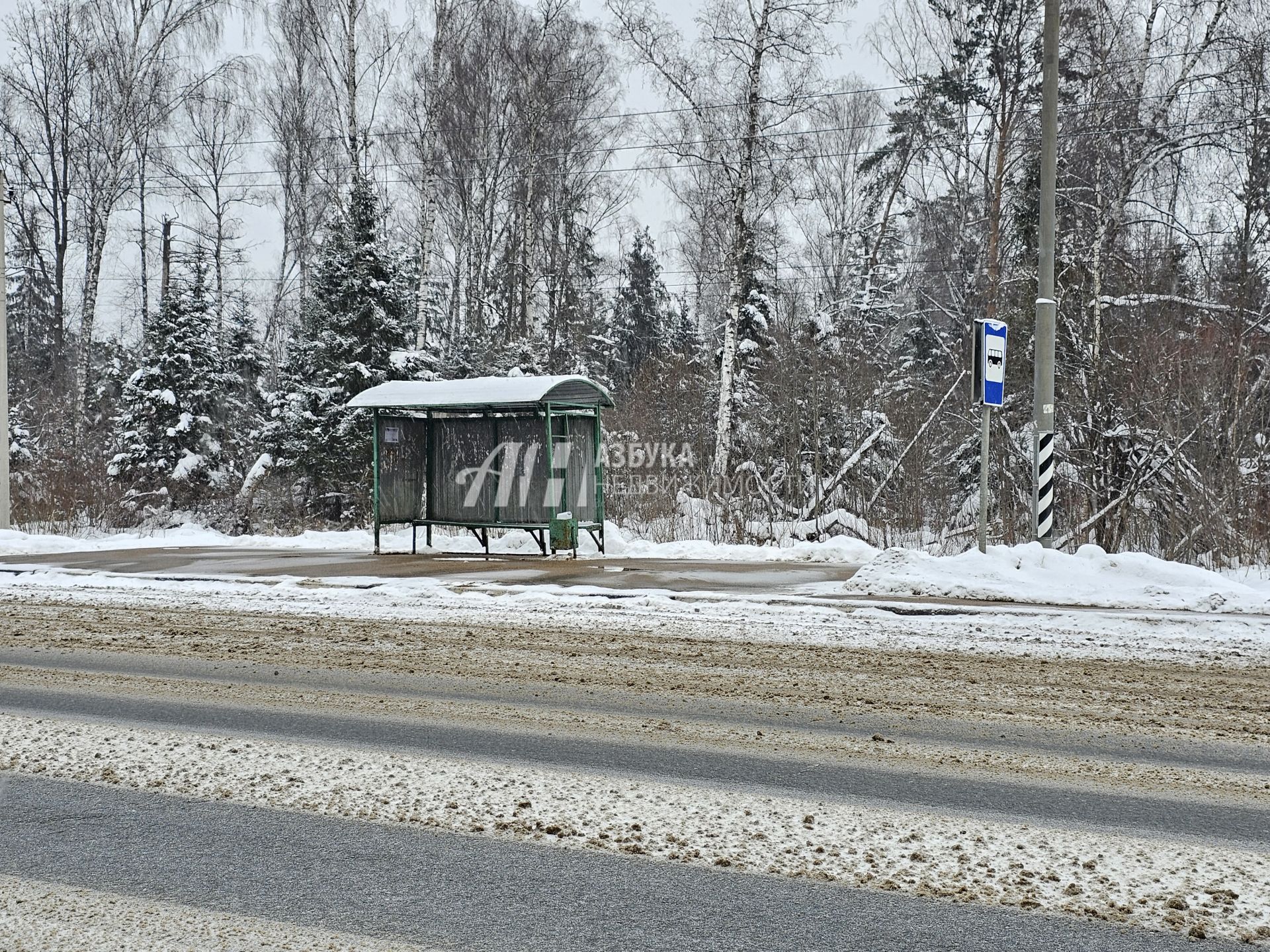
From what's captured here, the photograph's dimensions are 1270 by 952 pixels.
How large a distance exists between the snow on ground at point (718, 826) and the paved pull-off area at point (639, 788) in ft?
0.06

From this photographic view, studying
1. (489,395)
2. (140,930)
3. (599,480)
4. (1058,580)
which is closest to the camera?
(140,930)

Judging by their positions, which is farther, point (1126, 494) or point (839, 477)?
point (839, 477)

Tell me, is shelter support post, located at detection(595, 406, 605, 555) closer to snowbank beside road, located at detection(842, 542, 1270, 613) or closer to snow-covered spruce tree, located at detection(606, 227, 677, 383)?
snowbank beside road, located at detection(842, 542, 1270, 613)

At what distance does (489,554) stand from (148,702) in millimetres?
10042

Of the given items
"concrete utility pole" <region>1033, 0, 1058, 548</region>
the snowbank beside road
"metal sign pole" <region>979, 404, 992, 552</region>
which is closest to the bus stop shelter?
the snowbank beside road

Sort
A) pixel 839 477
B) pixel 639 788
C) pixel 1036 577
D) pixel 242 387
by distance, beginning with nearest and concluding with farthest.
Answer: pixel 639 788
pixel 1036 577
pixel 839 477
pixel 242 387

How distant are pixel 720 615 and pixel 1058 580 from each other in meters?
4.05

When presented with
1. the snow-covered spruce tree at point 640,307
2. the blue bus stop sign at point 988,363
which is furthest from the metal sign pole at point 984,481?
the snow-covered spruce tree at point 640,307

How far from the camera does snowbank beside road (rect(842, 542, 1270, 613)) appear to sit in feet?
36.6

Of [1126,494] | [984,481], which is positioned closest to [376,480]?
[984,481]

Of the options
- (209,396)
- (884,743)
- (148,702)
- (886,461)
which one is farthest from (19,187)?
(884,743)

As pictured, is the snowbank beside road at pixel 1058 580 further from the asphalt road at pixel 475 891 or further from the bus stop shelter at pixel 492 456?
the asphalt road at pixel 475 891

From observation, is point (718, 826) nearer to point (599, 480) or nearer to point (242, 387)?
point (599, 480)

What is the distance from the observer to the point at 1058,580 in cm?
1219
